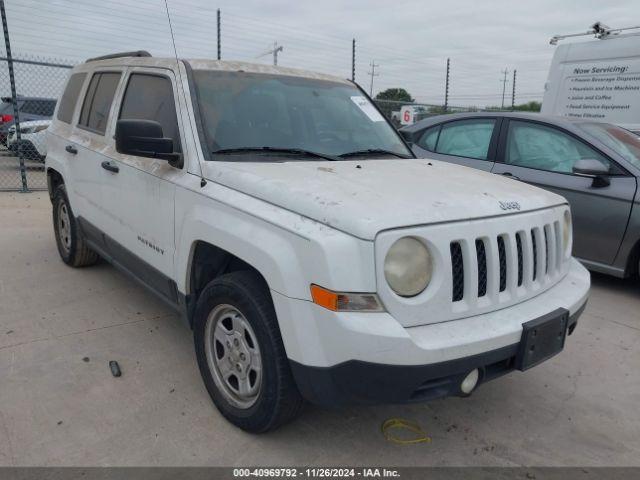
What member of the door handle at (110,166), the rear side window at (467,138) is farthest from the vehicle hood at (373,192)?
the rear side window at (467,138)

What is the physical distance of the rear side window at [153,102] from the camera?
3.19 metres

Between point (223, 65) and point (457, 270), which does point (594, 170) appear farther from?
point (223, 65)

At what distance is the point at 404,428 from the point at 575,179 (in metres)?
3.31

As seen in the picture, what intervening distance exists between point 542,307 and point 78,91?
4147mm

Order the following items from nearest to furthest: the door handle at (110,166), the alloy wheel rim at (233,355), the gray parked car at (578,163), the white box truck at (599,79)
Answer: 1. the alloy wheel rim at (233,355)
2. the door handle at (110,166)
3. the gray parked car at (578,163)
4. the white box truck at (599,79)

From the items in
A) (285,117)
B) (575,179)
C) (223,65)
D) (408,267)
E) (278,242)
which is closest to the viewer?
(408,267)

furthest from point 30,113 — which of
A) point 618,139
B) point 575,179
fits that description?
point 618,139

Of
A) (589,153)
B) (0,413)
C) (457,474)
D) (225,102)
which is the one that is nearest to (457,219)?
(457,474)

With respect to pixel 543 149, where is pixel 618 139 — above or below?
above

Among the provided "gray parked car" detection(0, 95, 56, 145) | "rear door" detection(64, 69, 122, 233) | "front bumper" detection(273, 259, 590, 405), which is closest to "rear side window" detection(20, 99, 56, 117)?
"gray parked car" detection(0, 95, 56, 145)

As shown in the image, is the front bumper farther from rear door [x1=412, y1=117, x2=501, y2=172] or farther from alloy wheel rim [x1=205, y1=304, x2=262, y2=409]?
rear door [x1=412, y1=117, x2=501, y2=172]

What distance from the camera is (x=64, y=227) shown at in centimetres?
512

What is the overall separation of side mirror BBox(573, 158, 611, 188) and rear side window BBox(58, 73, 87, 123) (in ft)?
14.5

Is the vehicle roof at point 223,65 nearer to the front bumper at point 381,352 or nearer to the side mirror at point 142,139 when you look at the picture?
the side mirror at point 142,139
